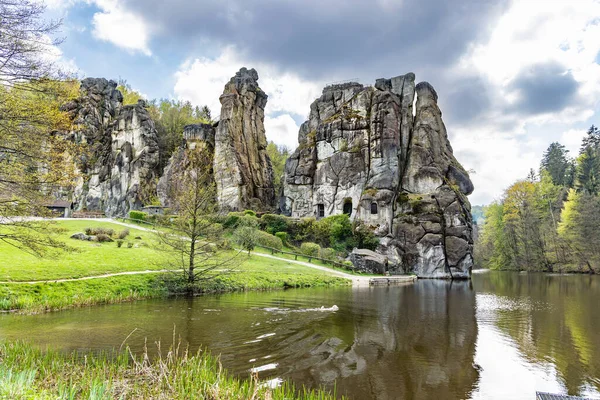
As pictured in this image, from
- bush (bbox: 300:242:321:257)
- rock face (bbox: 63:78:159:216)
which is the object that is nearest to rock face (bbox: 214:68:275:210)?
rock face (bbox: 63:78:159:216)

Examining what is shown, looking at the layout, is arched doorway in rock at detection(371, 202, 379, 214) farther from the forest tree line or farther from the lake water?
the forest tree line

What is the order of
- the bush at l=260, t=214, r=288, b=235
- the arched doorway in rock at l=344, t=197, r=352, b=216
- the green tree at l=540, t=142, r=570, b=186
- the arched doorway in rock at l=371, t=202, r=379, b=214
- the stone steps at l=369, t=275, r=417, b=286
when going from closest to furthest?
the stone steps at l=369, t=275, r=417, b=286 < the arched doorway in rock at l=371, t=202, r=379, b=214 < the bush at l=260, t=214, r=288, b=235 < the arched doorway in rock at l=344, t=197, r=352, b=216 < the green tree at l=540, t=142, r=570, b=186

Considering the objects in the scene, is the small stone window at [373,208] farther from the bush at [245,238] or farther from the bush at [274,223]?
the bush at [245,238]

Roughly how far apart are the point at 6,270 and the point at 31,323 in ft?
25.3

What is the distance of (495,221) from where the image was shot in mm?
74938

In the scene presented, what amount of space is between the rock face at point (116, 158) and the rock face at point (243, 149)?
14.1m

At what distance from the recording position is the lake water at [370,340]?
8461 mm

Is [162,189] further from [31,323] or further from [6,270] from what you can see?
[31,323]

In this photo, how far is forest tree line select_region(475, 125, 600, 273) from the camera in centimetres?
5353

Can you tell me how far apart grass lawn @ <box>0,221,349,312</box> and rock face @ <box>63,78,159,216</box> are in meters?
33.8

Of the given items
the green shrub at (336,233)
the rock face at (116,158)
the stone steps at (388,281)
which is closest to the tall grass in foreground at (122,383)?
the stone steps at (388,281)

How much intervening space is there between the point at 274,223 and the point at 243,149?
17940 mm

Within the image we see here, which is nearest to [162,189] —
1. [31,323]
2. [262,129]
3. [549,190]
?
[262,129]

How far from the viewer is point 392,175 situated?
1966 inches
